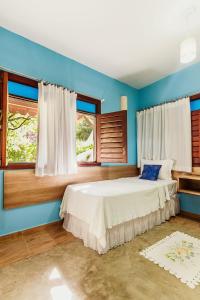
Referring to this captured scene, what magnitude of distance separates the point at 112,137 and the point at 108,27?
159cm

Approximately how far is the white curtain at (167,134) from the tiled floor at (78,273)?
1610 millimetres


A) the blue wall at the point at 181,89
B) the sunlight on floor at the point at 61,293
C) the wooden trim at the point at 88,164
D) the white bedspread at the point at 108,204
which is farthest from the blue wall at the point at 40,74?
the sunlight on floor at the point at 61,293

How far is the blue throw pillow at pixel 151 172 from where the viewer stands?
308cm

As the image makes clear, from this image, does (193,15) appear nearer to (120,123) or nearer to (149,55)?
(149,55)

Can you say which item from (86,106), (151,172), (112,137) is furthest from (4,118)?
(151,172)

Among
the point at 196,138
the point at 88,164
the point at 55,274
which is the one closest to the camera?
the point at 55,274

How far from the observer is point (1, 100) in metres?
2.09

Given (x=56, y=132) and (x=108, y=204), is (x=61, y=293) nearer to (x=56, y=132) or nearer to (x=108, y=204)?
(x=108, y=204)

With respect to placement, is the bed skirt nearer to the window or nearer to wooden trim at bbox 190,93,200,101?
the window

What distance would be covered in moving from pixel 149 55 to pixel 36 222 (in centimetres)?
314

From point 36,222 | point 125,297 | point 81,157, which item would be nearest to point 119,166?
point 81,157

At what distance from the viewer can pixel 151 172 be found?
313 centimetres

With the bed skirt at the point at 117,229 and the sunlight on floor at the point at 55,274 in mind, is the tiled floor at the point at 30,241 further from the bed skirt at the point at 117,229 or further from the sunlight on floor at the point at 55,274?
the sunlight on floor at the point at 55,274

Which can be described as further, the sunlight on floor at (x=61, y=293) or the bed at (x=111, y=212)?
the bed at (x=111, y=212)
